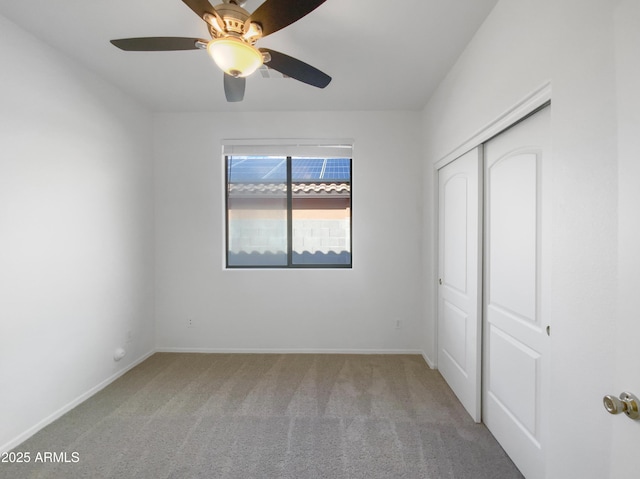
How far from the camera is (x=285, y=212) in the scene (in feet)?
10.9

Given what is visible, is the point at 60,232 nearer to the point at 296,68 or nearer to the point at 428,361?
the point at 296,68

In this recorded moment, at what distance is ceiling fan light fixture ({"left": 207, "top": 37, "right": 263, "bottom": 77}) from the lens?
1.26 meters

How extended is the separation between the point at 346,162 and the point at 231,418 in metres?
2.79

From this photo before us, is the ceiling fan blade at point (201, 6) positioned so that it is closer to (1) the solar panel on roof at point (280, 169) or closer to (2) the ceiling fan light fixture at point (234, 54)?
(2) the ceiling fan light fixture at point (234, 54)

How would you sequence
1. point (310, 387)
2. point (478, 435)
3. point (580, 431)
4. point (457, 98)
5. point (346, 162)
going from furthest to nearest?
point (346, 162)
point (310, 387)
point (457, 98)
point (478, 435)
point (580, 431)

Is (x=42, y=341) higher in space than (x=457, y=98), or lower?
lower

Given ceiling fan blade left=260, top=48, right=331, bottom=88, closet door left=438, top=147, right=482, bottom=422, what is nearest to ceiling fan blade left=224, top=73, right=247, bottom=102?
ceiling fan blade left=260, top=48, right=331, bottom=88

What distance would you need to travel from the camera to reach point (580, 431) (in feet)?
3.49

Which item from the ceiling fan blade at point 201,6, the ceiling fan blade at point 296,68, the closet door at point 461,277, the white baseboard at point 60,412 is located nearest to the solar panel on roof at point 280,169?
the closet door at point 461,277

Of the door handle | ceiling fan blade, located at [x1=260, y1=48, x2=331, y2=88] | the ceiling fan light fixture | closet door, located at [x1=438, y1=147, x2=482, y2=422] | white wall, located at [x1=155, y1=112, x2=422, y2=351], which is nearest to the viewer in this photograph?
the door handle

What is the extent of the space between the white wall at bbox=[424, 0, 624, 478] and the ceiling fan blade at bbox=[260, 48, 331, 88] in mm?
1078

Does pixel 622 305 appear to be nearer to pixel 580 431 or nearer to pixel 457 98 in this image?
pixel 580 431

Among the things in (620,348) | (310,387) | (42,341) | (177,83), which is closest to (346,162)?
(177,83)

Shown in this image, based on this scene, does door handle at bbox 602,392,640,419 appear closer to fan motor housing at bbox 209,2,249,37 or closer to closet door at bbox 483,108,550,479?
closet door at bbox 483,108,550,479
